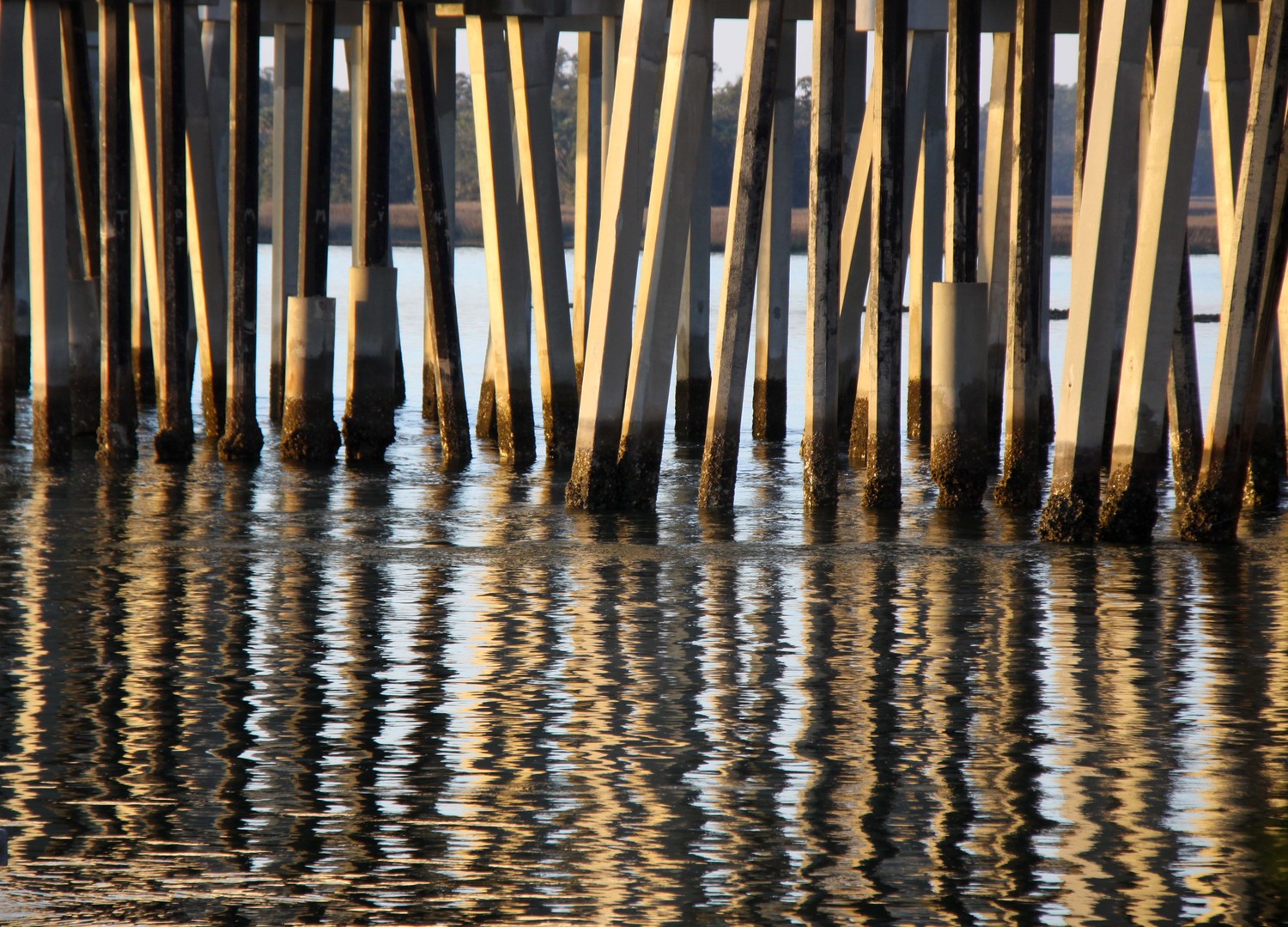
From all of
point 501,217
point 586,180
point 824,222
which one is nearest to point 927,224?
point 501,217

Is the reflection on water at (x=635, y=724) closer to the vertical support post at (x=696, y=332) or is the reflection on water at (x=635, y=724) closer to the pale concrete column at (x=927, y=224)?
the pale concrete column at (x=927, y=224)

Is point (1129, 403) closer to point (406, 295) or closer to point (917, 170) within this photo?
point (917, 170)

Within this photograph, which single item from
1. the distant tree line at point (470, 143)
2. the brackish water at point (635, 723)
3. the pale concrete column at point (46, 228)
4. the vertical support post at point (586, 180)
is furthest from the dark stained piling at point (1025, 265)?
the distant tree line at point (470, 143)

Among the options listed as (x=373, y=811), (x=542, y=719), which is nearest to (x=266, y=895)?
(x=373, y=811)

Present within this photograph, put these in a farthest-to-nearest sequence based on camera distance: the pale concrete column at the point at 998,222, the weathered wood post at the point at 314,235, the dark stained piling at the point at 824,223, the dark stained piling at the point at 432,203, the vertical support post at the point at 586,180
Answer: the vertical support post at the point at 586,180
the pale concrete column at the point at 998,222
the dark stained piling at the point at 432,203
the weathered wood post at the point at 314,235
the dark stained piling at the point at 824,223

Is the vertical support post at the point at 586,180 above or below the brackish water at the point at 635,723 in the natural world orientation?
above

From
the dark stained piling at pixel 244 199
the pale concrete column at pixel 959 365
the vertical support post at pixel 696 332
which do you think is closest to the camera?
the pale concrete column at pixel 959 365

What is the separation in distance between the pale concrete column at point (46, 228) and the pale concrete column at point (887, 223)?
5.98m

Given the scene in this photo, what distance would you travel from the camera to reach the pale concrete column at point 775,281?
784 inches

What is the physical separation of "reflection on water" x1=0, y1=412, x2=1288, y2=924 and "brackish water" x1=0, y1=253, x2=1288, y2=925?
0.02 meters

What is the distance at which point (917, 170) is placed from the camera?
18594 millimetres

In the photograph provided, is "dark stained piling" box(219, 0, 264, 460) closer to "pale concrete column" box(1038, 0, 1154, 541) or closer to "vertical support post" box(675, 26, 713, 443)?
Result: "vertical support post" box(675, 26, 713, 443)

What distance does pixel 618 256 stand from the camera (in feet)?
44.1

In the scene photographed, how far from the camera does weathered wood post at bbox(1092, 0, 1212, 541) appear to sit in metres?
11.8
